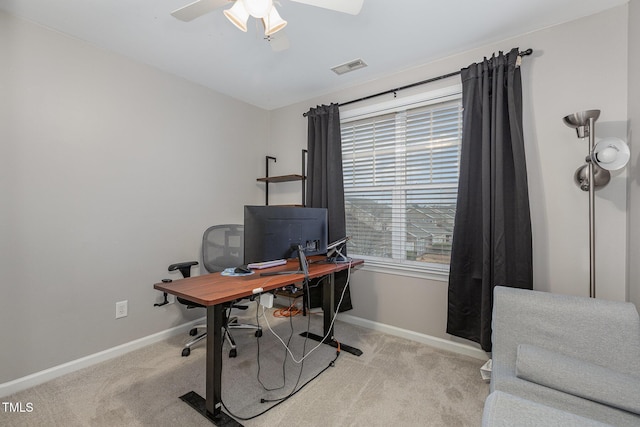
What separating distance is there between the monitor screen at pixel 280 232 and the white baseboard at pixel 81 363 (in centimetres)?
150

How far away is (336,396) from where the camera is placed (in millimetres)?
1805

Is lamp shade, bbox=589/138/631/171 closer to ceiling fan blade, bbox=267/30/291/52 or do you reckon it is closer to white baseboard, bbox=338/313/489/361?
white baseboard, bbox=338/313/489/361

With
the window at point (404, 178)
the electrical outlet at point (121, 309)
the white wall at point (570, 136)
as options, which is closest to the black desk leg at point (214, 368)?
the electrical outlet at point (121, 309)

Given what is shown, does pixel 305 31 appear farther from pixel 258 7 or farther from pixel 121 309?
pixel 121 309

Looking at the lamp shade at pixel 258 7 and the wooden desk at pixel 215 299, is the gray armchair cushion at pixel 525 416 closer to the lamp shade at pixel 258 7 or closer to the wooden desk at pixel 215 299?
the wooden desk at pixel 215 299

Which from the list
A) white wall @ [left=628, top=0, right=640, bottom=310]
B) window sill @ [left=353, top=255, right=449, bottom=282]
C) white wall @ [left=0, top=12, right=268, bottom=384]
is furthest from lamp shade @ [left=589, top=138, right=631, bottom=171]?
white wall @ [left=0, top=12, right=268, bottom=384]

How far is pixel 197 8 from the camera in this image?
1409 mm

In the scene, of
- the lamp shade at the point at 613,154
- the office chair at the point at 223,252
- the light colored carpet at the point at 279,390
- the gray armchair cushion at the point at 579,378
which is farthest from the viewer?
the office chair at the point at 223,252

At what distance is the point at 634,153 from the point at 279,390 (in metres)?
2.65

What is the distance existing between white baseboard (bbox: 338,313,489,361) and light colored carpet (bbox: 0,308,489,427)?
6 cm

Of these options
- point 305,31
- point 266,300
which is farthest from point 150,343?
point 305,31

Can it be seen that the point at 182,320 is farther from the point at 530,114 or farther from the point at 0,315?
the point at 530,114

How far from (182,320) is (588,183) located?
11.3 feet

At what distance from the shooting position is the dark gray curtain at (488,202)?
1986 mm
